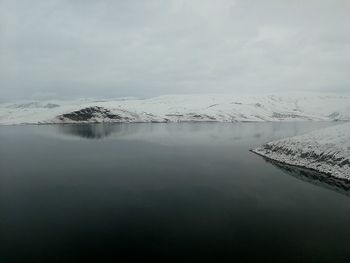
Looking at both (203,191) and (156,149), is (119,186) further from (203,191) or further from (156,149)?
(156,149)

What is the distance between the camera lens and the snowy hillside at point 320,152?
43284 millimetres

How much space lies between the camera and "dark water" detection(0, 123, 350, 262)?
2106cm

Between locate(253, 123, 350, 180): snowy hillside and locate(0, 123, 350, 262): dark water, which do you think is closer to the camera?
locate(0, 123, 350, 262): dark water

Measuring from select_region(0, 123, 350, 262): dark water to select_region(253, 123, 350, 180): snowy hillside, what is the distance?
335cm

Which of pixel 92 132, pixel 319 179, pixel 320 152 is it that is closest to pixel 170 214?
pixel 319 179

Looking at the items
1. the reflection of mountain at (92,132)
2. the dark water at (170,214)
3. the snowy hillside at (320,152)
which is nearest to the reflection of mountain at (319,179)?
the dark water at (170,214)

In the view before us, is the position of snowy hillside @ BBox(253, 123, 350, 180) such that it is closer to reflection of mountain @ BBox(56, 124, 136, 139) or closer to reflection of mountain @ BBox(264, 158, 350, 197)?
reflection of mountain @ BBox(264, 158, 350, 197)

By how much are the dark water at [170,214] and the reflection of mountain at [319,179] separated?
0.25 meters

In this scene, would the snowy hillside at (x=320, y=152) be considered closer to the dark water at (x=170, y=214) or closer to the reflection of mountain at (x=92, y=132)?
the dark water at (x=170, y=214)

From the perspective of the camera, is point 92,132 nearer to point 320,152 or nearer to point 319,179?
point 320,152

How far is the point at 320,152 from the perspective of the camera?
49.1 m

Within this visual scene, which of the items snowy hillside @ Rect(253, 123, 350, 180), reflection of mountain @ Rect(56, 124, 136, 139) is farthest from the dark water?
reflection of mountain @ Rect(56, 124, 136, 139)

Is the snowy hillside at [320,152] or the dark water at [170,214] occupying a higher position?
the snowy hillside at [320,152]

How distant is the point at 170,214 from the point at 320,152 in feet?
103
